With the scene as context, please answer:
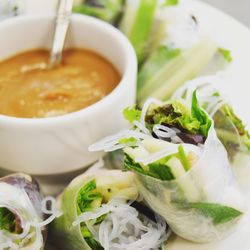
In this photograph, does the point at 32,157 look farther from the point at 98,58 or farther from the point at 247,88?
the point at 247,88

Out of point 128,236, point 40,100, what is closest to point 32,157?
point 40,100

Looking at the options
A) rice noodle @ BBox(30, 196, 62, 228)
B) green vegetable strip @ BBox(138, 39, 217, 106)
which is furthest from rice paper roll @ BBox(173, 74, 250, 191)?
rice noodle @ BBox(30, 196, 62, 228)

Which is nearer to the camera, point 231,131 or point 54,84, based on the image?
point 231,131

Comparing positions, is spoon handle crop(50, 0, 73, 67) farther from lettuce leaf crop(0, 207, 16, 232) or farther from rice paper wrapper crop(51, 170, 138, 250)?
lettuce leaf crop(0, 207, 16, 232)

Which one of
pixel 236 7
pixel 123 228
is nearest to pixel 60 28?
pixel 123 228

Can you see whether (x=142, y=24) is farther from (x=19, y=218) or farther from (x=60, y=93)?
(x=19, y=218)

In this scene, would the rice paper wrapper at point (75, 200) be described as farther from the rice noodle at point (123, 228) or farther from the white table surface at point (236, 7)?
the white table surface at point (236, 7)
